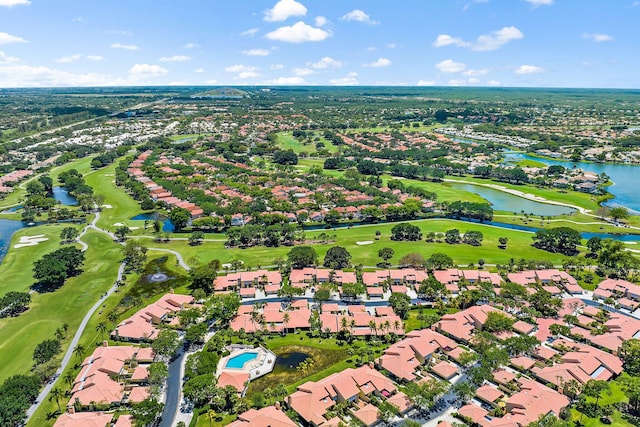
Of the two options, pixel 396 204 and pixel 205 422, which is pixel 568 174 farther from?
pixel 205 422

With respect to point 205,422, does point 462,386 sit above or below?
above

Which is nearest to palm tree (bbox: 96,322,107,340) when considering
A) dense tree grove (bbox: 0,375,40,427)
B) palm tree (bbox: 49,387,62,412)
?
dense tree grove (bbox: 0,375,40,427)

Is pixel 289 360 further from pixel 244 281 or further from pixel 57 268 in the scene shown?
pixel 57 268

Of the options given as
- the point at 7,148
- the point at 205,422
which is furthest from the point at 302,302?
the point at 7,148

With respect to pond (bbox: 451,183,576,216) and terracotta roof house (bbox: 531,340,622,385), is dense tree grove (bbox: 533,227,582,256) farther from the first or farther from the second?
terracotta roof house (bbox: 531,340,622,385)

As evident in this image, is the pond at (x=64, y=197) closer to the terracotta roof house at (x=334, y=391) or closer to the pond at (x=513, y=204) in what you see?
the terracotta roof house at (x=334, y=391)

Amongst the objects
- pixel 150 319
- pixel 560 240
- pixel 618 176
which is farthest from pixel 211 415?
pixel 618 176
